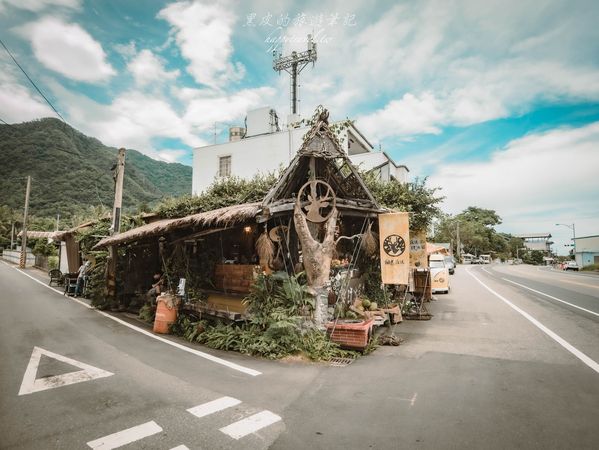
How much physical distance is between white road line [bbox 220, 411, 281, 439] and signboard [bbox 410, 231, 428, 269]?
1106cm

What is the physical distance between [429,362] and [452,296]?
1167 centimetres

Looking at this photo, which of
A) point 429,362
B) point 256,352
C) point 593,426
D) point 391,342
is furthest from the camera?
point 391,342

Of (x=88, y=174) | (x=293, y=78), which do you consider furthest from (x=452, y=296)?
(x=88, y=174)

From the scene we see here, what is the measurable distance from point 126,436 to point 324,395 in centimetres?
273

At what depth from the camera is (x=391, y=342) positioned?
800 cm

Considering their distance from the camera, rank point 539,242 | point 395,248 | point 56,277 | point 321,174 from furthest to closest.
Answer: point 539,242 < point 56,277 < point 321,174 < point 395,248

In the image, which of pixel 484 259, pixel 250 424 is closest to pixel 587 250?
pixel 484 259

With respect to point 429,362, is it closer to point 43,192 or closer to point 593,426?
point 593,426

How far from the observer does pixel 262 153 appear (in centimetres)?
2417

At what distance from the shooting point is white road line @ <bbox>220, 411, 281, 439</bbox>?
384 centimetres

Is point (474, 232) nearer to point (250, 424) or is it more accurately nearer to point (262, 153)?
point (262, 153)

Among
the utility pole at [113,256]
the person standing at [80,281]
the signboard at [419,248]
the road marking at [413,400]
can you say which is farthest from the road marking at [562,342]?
the person standing at [80,281]

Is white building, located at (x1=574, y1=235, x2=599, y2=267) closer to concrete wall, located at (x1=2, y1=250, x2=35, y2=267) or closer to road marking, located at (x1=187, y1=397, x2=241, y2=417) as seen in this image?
road marking, located at (x1=187, y1=397, x2=241, y2=417)

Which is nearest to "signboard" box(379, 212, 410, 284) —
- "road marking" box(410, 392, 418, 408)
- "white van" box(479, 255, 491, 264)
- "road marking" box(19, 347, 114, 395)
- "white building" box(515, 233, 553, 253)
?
"road marking" box(410, 392, 418, 408)
